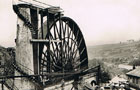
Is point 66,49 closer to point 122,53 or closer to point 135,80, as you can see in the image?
point 135,80

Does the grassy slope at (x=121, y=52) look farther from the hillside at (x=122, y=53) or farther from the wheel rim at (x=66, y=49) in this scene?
the wheel rim at (x=66, y=49)

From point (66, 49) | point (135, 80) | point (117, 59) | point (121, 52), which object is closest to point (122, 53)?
point (121, 52)

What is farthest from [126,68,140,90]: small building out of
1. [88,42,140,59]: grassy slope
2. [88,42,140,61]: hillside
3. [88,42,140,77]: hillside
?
[88,42,140,59]: grassy slope

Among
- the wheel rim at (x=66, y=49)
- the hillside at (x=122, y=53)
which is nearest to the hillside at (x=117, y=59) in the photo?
the hillside at (x=122, y=53)

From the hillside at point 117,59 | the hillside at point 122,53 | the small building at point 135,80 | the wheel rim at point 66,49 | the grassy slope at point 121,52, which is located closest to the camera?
the wheel rim at point 66,49

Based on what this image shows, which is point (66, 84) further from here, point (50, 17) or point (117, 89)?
point (117, 89)

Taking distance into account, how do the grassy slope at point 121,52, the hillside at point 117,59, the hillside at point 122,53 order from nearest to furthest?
the hillside at point 117,59 < the hillside at point 122,53 < the grassy slope at point 121,52

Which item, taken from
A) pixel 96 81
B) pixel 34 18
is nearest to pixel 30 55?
pixel 34 18

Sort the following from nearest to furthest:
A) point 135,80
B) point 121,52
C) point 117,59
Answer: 1. point 135,80
2. point 117,59
3. point 121,52

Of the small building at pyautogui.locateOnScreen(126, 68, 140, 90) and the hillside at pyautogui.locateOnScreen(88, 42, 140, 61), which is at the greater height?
the small building at pyautogui.locateOnScreen(126, 68, 140, 90)

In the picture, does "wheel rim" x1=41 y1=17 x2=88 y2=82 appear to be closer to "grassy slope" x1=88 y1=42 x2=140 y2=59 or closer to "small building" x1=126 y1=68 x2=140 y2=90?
"small building" x1=126 y1=68 x2=140 y2=90

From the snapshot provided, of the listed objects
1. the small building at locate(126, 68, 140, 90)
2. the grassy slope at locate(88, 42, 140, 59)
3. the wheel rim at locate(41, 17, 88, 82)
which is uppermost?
the wheel rim at locate(41, 17, 88, 82)

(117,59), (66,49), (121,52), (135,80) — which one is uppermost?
(66,49)
